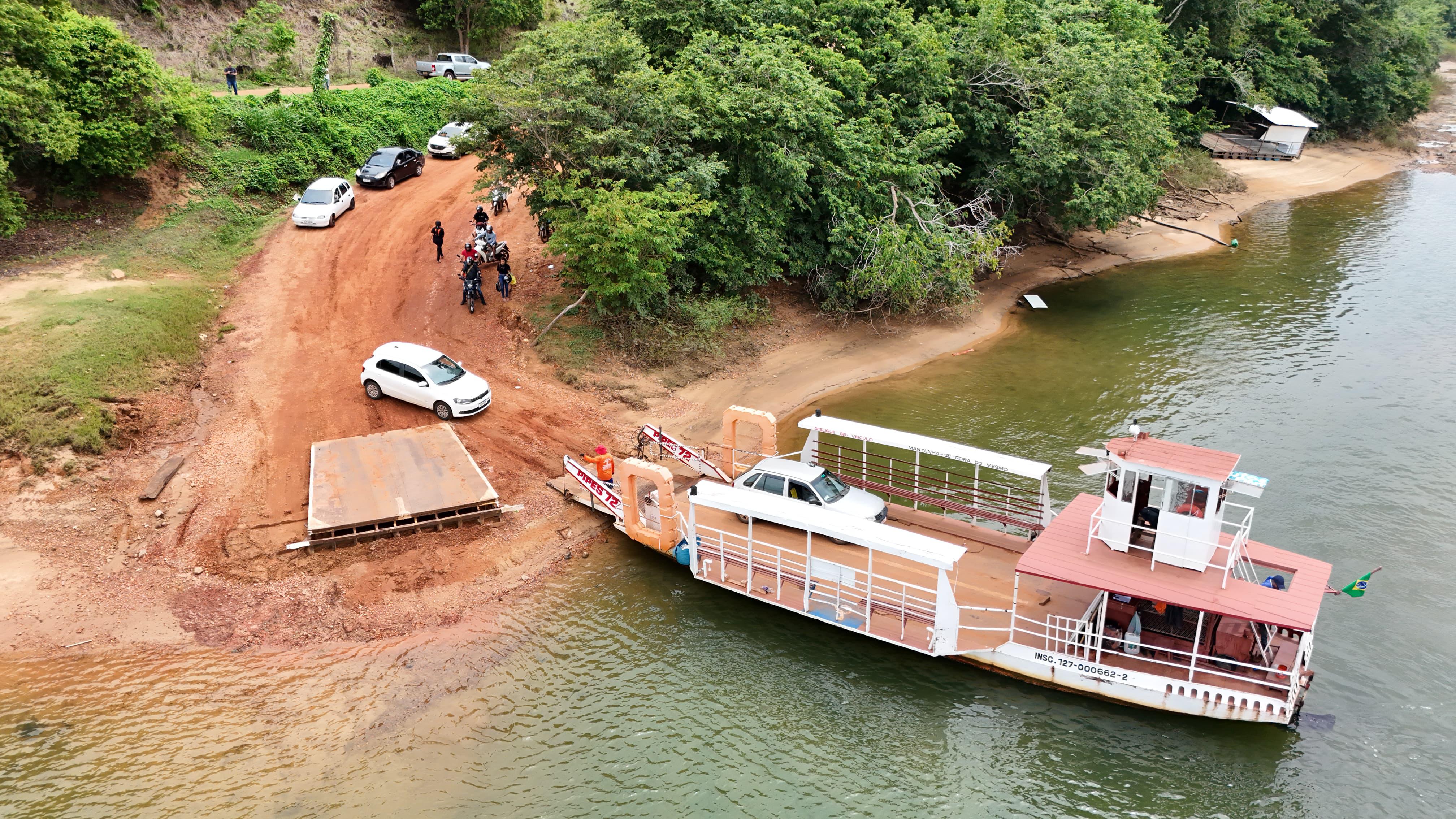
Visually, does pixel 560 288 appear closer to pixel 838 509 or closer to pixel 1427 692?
pixel 838 509

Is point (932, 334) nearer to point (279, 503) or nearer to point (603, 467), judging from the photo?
point (603, 467)

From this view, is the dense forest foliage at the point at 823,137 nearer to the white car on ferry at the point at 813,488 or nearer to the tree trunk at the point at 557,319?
the tree trunk at the point at 557,319

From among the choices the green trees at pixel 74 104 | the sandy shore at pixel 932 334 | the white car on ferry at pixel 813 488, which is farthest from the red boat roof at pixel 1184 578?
the green trees at pixel 74 104

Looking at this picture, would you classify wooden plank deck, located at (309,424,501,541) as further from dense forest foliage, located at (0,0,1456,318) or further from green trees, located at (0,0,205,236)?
green trees, located at (0,0,205,236)

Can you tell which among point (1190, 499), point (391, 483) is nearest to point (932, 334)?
point (1190, 499)

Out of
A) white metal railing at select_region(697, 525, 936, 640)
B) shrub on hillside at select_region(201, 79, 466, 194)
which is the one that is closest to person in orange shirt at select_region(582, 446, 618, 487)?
white metal railing at select_region(697, 525, 936, 640)
